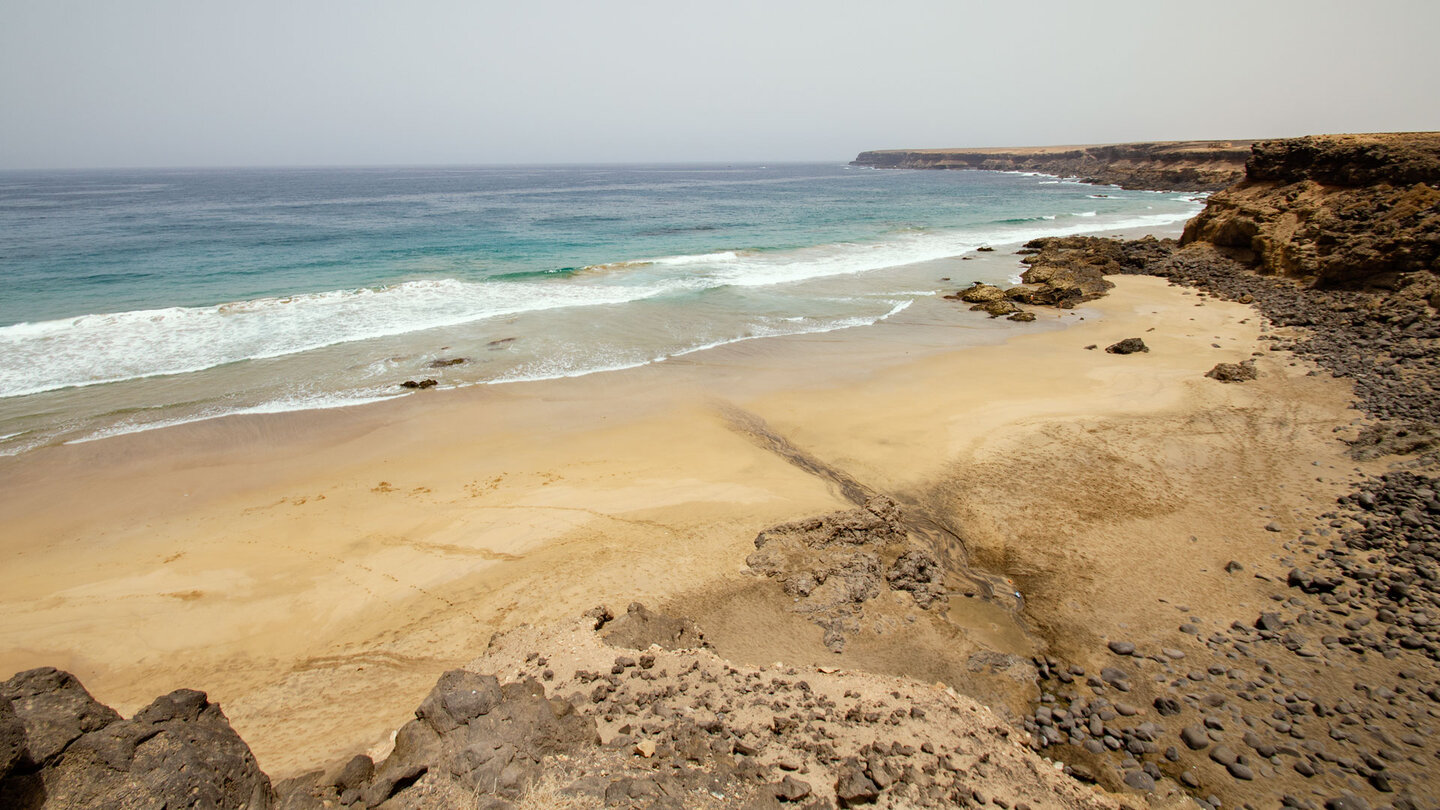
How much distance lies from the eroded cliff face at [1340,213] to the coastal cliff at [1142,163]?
55903mm

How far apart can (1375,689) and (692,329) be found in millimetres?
16075

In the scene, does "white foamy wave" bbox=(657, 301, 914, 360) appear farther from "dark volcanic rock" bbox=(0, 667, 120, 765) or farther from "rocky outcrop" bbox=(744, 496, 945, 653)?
"dark volcanic rock" bbox=(0, 667, 120, 765)

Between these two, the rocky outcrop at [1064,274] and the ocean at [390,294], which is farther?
the rocky outcrop at [1064,274]

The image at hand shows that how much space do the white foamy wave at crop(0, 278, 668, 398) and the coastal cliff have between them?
79906mm

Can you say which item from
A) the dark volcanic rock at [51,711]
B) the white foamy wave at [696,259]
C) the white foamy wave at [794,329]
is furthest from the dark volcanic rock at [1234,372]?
the white foamy wave at [696,259]

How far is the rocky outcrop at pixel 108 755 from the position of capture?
3.28 meters

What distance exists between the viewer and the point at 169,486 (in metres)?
10.5

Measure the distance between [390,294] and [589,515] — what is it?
1852cm

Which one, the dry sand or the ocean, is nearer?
the dry sand

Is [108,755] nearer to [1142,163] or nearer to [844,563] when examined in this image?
[844,563]

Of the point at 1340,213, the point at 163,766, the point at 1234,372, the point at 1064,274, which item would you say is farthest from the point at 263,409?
the point at 1340,213

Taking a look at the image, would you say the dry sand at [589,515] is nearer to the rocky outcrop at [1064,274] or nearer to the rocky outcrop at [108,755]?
the rocky outcrop at [108,755]

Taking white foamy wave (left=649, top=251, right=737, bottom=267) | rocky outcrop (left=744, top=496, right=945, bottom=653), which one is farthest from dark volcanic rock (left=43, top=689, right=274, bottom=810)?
white foamy wave (left=649, top=251, right=737, bottom=267)

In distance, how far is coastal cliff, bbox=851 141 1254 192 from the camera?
243 feet
